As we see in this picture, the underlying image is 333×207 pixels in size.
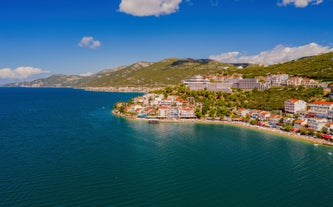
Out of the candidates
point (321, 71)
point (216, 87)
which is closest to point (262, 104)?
point (216, 87)

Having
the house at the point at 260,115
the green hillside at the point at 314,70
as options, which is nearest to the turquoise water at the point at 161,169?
the house at the point at 260,115

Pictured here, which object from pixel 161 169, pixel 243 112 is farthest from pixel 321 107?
pixel 161 169

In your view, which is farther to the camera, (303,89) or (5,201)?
(303,89)

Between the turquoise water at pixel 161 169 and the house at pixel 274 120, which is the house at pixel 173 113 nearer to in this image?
the turquoise water at pixel 161 169

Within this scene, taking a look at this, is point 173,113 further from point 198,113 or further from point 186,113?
point 198,113

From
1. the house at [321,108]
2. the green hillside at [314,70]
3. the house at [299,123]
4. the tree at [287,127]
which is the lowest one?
the tree at [287,127]

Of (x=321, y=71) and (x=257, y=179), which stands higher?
(x=321, y=71)

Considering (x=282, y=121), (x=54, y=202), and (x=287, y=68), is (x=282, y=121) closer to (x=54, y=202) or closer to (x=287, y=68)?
(x=54, y=202)
